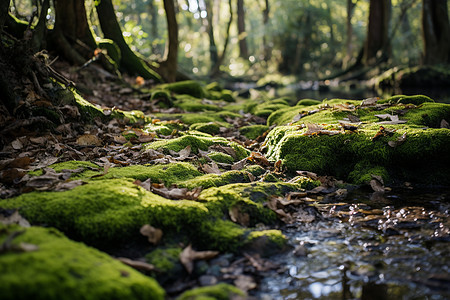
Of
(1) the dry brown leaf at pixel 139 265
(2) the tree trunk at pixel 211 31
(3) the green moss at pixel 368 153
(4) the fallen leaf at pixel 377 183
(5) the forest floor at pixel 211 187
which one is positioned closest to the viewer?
(1) the dry brown leaf at pixel 139 265

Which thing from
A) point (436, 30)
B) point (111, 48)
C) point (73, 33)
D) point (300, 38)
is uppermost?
point (300, 38)

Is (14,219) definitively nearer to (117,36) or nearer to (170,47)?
(117,36)

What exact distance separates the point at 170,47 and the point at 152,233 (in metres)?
10.7

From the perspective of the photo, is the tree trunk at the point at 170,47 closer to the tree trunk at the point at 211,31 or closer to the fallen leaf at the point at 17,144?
the fallen leaf at the point at 17,144

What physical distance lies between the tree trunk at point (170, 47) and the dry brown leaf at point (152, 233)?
1034 centimetres

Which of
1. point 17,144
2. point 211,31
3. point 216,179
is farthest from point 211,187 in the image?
point 211,31

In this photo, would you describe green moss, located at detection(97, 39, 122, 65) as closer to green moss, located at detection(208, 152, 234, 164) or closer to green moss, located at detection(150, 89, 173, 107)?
green moss, located at detection(150, 89, 173, 107)

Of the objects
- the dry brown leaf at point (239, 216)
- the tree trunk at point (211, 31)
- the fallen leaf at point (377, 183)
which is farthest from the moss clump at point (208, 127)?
the tree trunk at point (211, 31)

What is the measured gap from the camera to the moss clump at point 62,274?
1392mm

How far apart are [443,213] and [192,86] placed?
9.03 m

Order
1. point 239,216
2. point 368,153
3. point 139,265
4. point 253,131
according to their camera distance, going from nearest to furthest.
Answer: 1. point 139,265
2. point 239,216
3. point 368,153
4. point 253,131

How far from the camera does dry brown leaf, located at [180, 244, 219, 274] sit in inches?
82.3

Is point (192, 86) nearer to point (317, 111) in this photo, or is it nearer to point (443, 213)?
point (317, 111)

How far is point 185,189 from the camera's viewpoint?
2914 millimetres
